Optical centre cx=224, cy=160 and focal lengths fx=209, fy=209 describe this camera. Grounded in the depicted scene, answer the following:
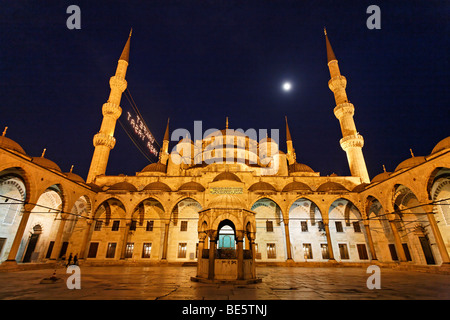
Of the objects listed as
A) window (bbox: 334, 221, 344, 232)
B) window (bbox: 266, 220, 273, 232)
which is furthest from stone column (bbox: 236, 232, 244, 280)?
window (bbox: 334, 221, 344, 232)

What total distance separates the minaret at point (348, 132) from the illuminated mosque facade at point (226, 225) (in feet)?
0.43

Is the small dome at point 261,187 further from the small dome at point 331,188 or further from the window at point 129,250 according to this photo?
the window at point 129,250

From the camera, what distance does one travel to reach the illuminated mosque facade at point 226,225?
15.5m

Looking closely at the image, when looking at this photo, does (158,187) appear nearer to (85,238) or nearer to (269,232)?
(85,238)

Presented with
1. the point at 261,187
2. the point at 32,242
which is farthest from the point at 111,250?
the point at 261,187

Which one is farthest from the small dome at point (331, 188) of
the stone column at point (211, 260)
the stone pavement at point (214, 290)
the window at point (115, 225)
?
the window at point (115, 225)

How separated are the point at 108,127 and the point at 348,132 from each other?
2943 cm

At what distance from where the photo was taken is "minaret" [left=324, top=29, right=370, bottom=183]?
24.3m

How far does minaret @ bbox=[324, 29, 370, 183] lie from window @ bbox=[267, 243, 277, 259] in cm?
1276

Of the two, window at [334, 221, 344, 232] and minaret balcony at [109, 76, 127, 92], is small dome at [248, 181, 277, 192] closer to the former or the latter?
window at [334, 221, 344, 232]

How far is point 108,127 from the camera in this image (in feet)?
84.4
